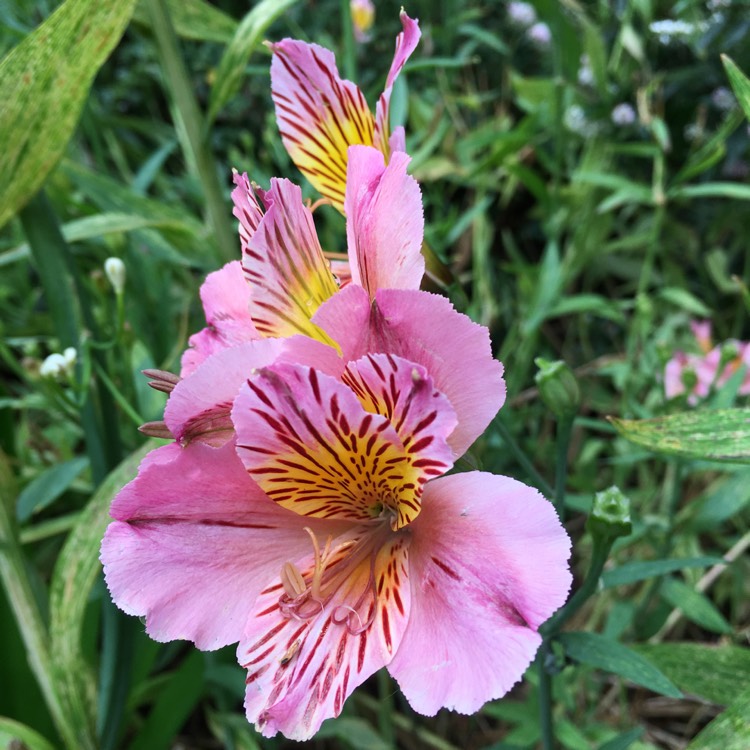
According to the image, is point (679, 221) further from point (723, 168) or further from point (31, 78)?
point (31, 78)

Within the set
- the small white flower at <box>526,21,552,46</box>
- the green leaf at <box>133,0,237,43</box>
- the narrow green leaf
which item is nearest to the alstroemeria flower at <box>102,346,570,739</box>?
the narrow green leaf

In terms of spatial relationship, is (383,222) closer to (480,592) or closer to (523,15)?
(480,592)

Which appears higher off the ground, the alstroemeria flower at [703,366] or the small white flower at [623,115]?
the small white flower at [623,115]

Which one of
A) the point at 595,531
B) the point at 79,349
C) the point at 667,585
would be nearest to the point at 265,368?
the point at 595,531

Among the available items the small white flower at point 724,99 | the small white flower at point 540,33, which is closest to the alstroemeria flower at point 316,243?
the small white flower at point 724,99

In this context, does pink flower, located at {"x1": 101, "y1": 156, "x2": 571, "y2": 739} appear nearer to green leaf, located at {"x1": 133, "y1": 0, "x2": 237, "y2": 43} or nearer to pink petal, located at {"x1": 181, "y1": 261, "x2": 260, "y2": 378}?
pink petal, located at {"x1": 181, "y1": 261, "x2": 260, "y2": 378}

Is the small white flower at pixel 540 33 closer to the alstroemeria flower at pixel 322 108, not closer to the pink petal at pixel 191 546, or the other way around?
the alstroemeria flower at pixel 322 108

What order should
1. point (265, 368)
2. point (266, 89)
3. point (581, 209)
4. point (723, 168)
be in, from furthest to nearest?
point (266, 89), point (723, 168), point (581, 209), point (265, 368)
